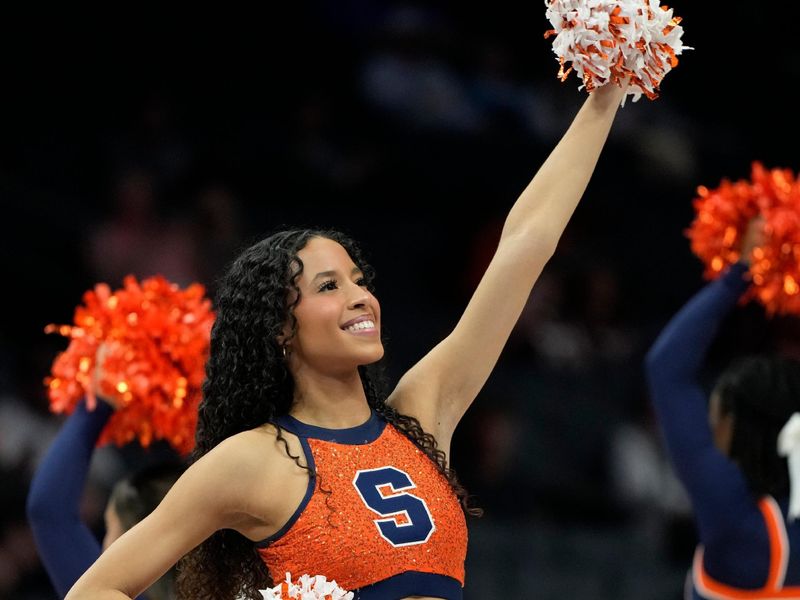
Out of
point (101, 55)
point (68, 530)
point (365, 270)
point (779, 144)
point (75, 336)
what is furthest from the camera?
point (779, 144)

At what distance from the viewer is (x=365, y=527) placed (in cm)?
273

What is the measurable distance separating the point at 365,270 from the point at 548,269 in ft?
15.6

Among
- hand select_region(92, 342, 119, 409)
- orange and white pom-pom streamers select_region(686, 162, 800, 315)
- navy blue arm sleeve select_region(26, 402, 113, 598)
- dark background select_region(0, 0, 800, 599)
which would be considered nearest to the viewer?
navy blue arm sleeve select_region(26, 402, 113, 598)

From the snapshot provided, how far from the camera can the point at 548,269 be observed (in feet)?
25.3

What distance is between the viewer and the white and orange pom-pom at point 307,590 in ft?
8.57

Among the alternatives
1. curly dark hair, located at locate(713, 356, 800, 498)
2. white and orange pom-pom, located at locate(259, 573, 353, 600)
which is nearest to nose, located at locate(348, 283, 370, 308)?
white and orange pom-pom, located at locate(259, 573, 353, 600)

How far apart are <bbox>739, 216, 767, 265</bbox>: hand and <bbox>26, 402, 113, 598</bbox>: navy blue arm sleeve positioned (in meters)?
1.62

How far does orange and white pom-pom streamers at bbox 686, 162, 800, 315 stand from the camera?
366 centimetres

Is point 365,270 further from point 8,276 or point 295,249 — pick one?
point 8,276

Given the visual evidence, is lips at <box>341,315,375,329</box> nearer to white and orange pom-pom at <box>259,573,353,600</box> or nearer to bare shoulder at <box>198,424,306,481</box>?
bare shoulder at <box>198,424,306,481</box>

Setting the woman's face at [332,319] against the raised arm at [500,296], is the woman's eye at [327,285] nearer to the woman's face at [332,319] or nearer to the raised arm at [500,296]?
the woman's face at [332,319]

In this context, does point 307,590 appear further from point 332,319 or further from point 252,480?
point 332,319

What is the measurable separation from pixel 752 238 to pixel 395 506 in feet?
4.61

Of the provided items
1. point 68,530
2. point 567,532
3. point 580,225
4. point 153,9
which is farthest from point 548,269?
point 68,530
